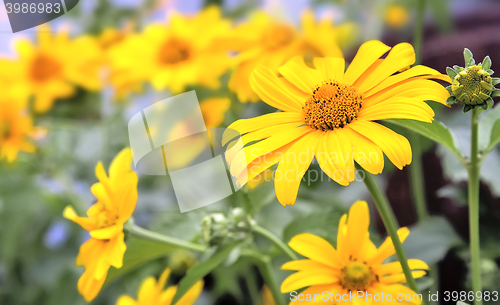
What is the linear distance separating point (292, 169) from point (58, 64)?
22.9 inches

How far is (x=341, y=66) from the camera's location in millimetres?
192

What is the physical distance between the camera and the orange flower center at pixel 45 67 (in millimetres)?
628

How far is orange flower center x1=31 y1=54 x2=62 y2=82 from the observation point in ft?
2.06

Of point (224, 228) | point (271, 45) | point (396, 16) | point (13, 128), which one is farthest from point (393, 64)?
point (396, 16)

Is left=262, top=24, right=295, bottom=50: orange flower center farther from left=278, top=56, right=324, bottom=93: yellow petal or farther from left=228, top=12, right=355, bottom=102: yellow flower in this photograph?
left=278, top=56, right=324, bottom=93: yellow petal

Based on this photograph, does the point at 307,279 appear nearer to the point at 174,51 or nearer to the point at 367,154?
the point at 367,154

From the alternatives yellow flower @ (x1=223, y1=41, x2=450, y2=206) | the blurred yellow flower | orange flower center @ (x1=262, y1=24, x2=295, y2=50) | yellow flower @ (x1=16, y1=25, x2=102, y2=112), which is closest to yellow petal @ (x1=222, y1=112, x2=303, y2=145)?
yellow flower @ (x1=223, y1=41, x2=450, y2=206)

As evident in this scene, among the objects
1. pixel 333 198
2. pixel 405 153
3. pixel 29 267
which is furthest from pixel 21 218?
pixel 405 153

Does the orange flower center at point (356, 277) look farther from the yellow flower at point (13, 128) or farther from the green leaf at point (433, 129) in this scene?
the yellow flower at point (13, 128)

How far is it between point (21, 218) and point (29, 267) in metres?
0.09

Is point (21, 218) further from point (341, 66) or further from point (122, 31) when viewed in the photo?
point (341, 66)

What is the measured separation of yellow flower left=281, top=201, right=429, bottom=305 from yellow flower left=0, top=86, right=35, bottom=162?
43 centimetres

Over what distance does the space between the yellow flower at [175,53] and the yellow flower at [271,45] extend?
49 mm

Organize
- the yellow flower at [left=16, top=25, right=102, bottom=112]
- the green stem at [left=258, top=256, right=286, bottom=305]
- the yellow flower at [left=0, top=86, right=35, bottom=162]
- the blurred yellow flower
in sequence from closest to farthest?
the green stem at [left=258, top=256, right=286, bottom=305] → the yellow flower at [left=0, top=86, right=35, bottom=162] → the yellow flower at [left=16, top=25, right=102, bottom=112] → the blurred yellow flower
